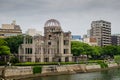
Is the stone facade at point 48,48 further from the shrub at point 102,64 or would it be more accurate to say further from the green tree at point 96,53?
the green tree at point 96,53

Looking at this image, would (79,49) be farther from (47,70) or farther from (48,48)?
(47,70)

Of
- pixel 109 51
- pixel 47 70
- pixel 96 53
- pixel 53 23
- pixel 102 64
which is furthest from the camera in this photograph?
pixel 109 51

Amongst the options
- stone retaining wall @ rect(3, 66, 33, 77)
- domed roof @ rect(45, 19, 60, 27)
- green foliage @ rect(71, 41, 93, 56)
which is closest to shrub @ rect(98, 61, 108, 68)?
green foliage @ rect(71, 41, 93, 56)

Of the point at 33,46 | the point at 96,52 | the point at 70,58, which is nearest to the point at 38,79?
the point at 33,46

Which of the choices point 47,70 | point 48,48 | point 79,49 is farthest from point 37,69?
point 79,49

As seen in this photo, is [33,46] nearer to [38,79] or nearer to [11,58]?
[11,58]

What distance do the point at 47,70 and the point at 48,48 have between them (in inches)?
1195

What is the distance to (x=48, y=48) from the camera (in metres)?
125

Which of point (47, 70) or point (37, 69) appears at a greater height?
point (37, 69)

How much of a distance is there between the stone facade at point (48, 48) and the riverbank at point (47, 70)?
12615 mm

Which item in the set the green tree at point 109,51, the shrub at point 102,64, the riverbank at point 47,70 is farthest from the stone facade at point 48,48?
the green tree at point 109,51

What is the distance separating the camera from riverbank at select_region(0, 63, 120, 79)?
265 feet

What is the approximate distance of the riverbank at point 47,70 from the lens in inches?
3185

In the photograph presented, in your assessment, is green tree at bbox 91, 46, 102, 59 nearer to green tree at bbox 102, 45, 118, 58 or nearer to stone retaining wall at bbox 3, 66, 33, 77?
green tree at bbox 102, 45, 118, 58
